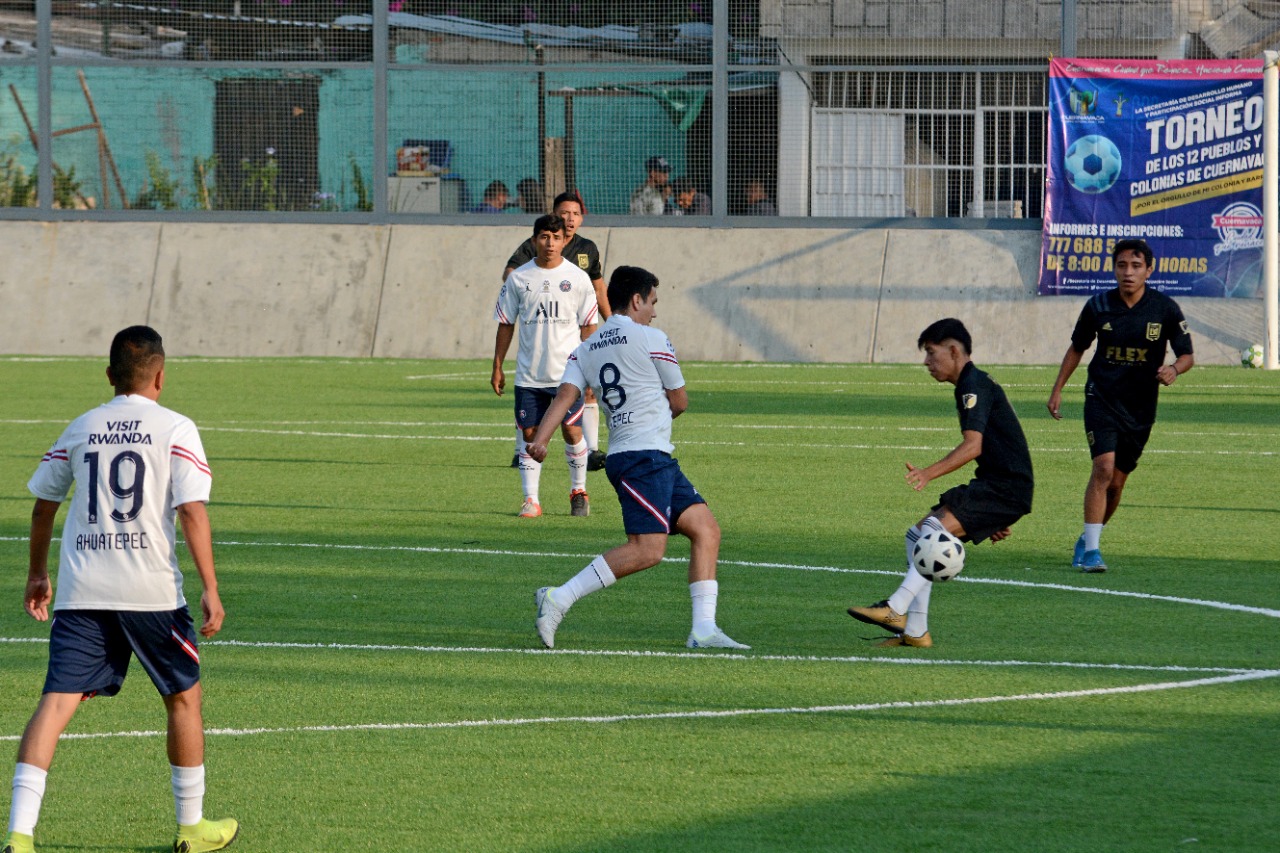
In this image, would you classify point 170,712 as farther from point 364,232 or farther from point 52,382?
point 364,232

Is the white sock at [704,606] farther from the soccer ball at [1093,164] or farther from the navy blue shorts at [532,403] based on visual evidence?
the soccer ball at [1093,164]

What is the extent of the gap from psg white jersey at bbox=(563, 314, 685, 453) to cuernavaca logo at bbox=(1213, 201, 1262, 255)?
1777 centimetres

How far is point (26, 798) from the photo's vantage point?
17.1 ft

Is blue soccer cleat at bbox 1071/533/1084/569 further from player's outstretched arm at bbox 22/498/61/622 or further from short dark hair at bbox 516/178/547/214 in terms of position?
short dark hair at bbox 516/178/547/214

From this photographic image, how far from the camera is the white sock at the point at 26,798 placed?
5.18 m

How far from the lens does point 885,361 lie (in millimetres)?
25312

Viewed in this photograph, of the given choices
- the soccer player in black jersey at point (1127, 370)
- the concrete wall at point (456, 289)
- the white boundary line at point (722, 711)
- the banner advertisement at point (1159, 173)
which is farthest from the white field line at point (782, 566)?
the banner advertisement at point (1159, 173)

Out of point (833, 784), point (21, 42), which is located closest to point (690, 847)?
point (833, 784)

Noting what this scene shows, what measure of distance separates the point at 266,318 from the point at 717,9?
7.46 metres

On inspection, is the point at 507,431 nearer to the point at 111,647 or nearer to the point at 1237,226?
the point at 1237,226

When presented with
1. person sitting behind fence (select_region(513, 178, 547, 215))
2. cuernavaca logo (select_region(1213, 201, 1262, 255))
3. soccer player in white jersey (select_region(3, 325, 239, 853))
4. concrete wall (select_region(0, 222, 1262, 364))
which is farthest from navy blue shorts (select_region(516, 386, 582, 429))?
cuernavaca logo (select_region(1213, 201, 1262, 255))

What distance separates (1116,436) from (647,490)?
364 cm

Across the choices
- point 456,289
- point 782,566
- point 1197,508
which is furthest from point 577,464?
point 456,289

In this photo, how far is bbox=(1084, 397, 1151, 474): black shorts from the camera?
10.9m
